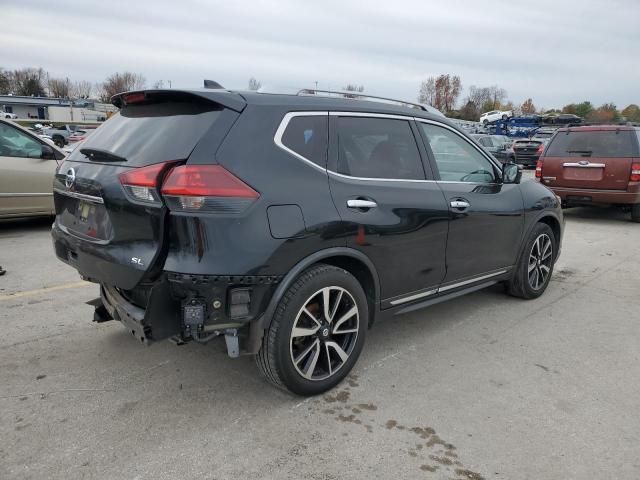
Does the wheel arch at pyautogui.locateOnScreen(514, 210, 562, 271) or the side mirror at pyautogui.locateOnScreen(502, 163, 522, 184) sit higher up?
the side mirror at pyautogui.locateOnScreen(502, 163, 522, 184)

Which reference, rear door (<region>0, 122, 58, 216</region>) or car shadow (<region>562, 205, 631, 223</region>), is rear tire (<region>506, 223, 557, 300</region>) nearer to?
car shadow (<region>562, 205, 631, 223</region>)

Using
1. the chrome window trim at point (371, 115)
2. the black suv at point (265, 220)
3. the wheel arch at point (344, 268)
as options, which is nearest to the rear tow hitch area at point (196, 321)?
the black suv at point (265, 220)

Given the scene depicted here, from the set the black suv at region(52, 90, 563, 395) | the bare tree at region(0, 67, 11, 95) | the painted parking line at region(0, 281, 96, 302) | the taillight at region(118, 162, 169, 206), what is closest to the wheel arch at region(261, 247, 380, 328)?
the black suv at region(52, 90, 563, 395)

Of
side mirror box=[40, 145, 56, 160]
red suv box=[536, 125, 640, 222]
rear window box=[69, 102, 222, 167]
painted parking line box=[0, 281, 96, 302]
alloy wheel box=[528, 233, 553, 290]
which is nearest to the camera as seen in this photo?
rear window box=[69, 102, 222, 167]

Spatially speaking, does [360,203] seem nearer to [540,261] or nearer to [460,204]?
[460,204]

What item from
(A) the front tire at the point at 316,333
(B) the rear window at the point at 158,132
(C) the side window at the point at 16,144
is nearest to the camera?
(B) the rear window at the point at 158,132

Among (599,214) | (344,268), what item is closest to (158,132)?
(344,268)

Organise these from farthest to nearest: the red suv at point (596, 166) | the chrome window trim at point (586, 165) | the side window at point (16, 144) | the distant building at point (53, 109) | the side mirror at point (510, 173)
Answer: the distant building at point (53, 109) → the chrome window trim at point (586, 165) → the red suv at point (596, 166) → the side window at point (16, 144) → the side mirror at point (510, 173)

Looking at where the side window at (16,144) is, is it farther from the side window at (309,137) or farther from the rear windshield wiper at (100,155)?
the side window at (309,137)

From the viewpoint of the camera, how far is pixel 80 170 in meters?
3.26

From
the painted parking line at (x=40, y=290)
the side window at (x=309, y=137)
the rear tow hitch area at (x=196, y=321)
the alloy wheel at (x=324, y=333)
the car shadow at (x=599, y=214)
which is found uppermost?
the side window at (x=309, y=137)

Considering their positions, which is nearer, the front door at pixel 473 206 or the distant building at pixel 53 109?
the front door at pixel 473 206

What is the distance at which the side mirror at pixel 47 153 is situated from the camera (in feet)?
24.9

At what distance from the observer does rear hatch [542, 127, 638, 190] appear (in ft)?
31.3
